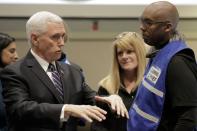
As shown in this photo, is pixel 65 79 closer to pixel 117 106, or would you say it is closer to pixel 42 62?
pixel 42 62

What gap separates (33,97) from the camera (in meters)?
1.85

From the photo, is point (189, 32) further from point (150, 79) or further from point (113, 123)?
point (150, 79)

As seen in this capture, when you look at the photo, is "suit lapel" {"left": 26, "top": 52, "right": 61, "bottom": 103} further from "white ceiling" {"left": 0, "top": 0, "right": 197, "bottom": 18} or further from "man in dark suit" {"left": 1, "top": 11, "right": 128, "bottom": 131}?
"white ceiling" {"left": 0, "top": 0, "right": 197, "bottom": 18}

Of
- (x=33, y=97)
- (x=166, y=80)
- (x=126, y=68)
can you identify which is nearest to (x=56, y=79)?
(x=33, y=97)

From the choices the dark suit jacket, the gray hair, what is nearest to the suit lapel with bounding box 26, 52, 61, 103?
the dark suit jacket

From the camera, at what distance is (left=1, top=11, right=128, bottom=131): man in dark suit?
176 centimetres

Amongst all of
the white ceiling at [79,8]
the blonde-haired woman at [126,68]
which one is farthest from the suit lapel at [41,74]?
the white ceiling at [79,8]

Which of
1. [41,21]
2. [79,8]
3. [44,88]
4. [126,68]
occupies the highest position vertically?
[41,21]

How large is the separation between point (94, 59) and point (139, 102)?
2.01 meters

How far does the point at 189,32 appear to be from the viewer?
377cm

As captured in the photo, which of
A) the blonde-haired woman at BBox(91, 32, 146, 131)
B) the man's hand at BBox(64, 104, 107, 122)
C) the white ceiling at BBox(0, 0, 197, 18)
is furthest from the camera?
the white ceiling at BBox(0, 0, 197, 18)

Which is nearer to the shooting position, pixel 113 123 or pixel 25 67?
pixel 25 67

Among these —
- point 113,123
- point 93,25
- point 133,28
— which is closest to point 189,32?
point 133,28

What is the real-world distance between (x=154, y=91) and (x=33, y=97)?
53 cm
